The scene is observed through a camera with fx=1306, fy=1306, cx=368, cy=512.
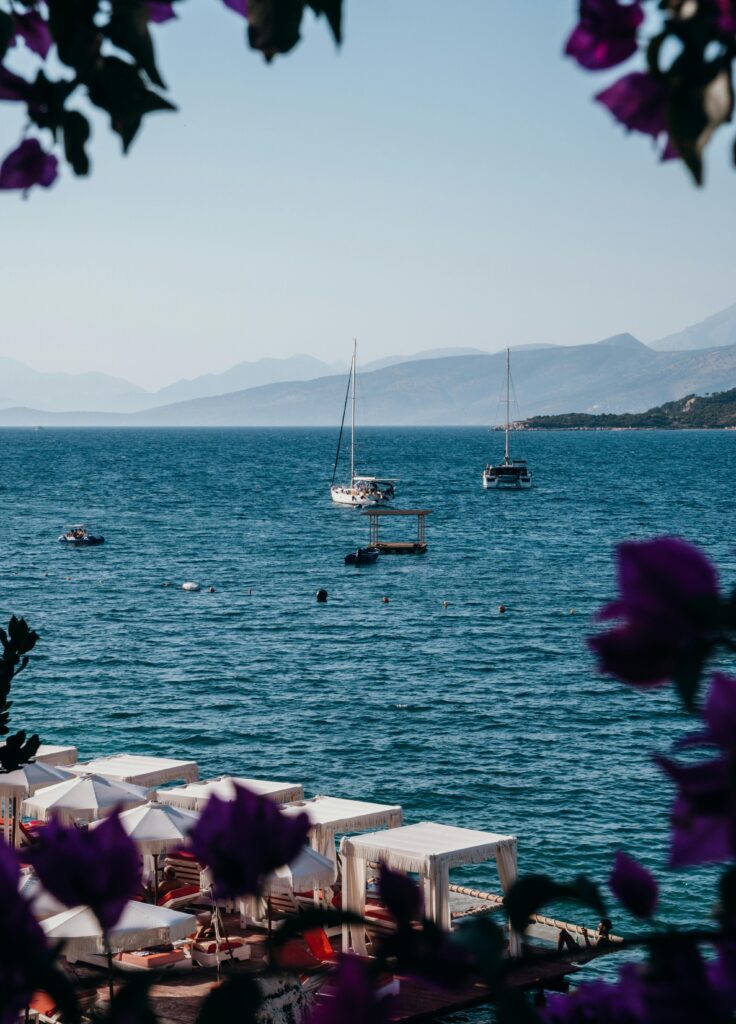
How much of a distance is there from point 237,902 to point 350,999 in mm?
14376

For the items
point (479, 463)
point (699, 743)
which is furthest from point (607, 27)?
point (479, 463)

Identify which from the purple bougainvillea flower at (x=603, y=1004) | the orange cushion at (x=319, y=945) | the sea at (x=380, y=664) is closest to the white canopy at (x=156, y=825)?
the orange cushion at (x=319, y=945)

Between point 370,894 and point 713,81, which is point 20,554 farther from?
point 713,81

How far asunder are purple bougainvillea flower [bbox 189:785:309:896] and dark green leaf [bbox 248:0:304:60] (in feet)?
2.72

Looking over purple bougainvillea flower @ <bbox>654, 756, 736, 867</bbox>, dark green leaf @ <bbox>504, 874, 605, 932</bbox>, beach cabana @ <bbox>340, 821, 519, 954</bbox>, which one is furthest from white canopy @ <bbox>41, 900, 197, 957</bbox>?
purple bougainvillea flower @ <bbox>654, 756, 736, 867</bbox>

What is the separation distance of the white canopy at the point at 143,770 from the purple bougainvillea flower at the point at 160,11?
21.0 m

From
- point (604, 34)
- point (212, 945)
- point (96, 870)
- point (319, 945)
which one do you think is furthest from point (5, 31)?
point (212, 945)

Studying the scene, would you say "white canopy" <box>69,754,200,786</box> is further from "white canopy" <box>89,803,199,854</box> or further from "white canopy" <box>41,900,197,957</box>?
"white canopy" <box>41,900,197,957</box>

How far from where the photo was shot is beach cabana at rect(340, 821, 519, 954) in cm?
1581

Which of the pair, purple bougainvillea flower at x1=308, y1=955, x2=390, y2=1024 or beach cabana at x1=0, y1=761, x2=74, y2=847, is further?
beach cabana at x1=0, y1=761, x2=74, y2=847

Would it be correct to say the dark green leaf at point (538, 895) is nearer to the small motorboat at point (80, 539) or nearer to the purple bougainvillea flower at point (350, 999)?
the purple bougainvillea flower at point (350, 999)

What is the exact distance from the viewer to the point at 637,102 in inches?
53.7

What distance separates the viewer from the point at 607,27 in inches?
52.5

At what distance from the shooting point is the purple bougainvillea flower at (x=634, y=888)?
1.64 metres
